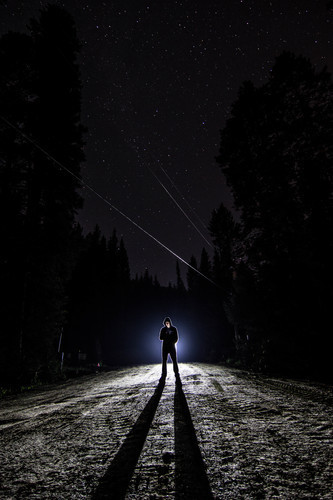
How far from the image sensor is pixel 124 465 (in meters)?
1.57

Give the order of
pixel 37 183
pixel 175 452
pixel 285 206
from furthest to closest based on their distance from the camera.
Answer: pixel 37 183 → pixel 285 206 → pixel 175 452

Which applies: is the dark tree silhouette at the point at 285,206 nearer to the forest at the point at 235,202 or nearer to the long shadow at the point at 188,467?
the forest at the point at 235,202

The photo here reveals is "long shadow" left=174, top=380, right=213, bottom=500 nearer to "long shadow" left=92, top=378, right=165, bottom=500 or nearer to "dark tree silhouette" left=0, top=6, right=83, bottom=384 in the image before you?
"long shadow" left=92, top=378, right=165, bottom=500

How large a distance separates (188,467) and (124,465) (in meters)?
0.45

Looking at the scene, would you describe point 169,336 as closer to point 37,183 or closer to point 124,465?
point 124,465

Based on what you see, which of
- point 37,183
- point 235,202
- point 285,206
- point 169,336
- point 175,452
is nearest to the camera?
point 175,452

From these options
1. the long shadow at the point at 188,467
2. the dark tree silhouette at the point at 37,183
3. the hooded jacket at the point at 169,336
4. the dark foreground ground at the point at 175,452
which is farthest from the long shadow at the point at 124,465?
the dark tree silhouette at the point at 37,183

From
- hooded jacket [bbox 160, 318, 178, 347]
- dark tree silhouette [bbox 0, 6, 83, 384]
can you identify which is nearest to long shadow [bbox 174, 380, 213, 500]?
hooded jacket [bbox 160, 318, 178, 347]

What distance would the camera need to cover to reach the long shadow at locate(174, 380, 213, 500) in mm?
1214

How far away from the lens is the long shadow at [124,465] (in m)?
1.27

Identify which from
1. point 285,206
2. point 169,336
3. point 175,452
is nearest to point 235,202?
point 285,206

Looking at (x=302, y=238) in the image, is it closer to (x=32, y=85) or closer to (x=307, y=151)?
(x=307, y=151)

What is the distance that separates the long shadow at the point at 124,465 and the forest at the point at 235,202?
725 centimetres

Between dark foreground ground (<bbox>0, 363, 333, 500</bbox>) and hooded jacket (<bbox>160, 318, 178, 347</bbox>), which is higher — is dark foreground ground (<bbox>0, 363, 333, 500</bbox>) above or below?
below
